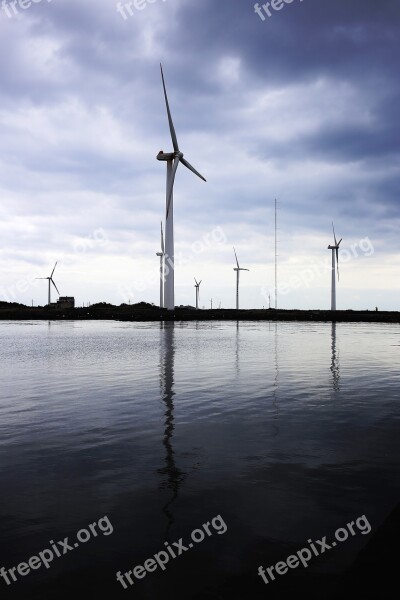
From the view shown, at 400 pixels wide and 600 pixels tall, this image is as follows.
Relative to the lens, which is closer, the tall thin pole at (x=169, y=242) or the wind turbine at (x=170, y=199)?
the wind turbine at (x=170, y=199)

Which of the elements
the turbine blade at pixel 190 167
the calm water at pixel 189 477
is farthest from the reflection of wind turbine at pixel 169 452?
the turbine blade at pixel 190 167

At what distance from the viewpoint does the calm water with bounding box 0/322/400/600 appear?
7301 millimetres

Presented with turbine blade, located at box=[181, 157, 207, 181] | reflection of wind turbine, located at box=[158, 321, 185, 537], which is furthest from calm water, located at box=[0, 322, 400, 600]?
turbine blade, located at box=[181, 157, 207, 181]

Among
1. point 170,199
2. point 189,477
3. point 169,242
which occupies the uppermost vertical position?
point 170,199

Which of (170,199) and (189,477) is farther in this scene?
A: (170,199)

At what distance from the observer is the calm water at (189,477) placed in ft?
24.0

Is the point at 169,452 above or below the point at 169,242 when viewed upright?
below

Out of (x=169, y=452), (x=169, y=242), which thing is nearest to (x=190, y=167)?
(x=169, y=242)

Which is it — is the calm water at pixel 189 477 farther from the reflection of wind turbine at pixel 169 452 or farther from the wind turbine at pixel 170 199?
the wind turbine at pixel 170 199

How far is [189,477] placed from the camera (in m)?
11.0

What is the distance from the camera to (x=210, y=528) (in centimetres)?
848

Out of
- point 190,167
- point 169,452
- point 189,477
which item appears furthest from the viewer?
point 190,167

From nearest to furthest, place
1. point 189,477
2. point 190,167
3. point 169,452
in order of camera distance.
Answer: point 189,477, point 169,452, point 190,167

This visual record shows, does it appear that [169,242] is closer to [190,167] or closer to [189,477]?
[190,167]
